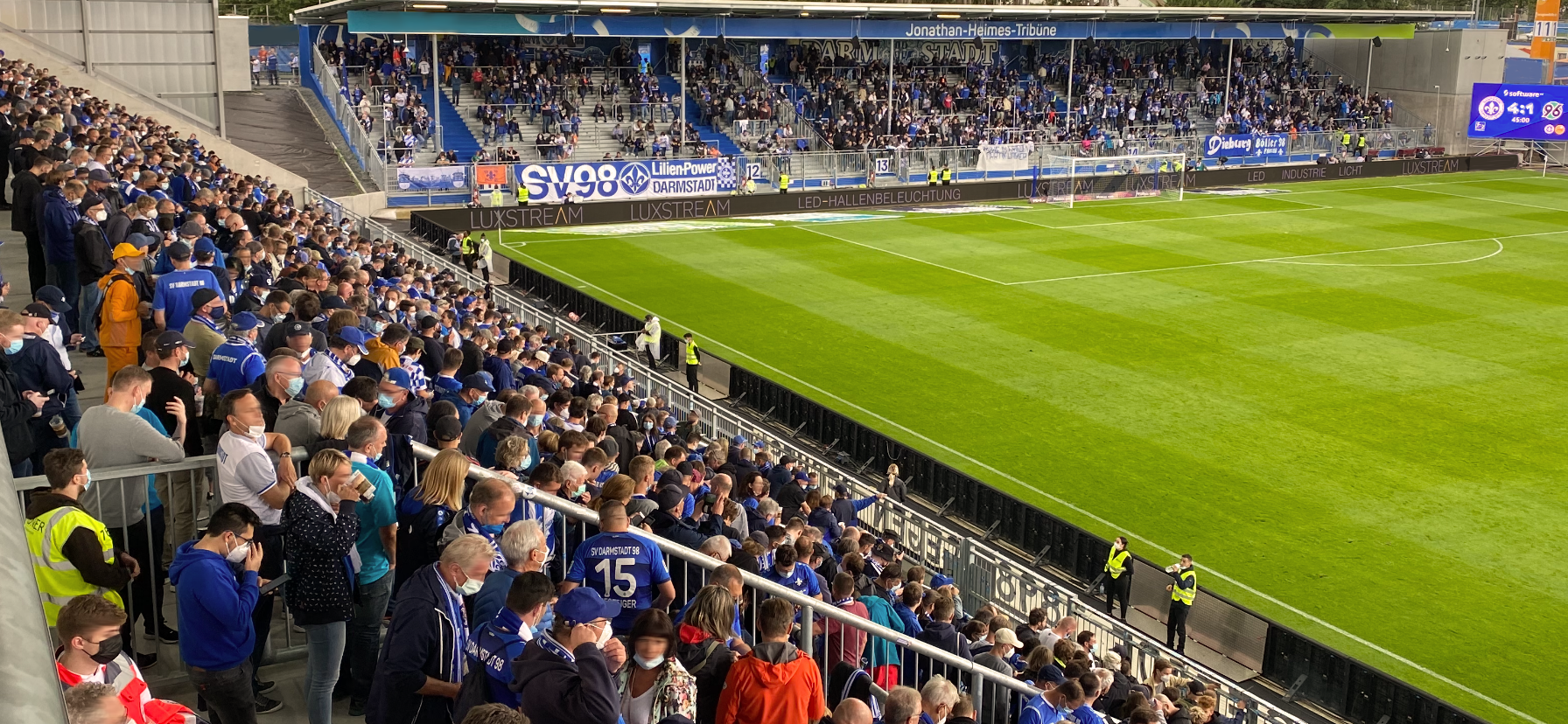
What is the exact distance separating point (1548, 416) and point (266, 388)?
906 inches

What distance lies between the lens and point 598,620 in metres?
5.61

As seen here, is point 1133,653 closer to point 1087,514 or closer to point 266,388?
point 1087,514

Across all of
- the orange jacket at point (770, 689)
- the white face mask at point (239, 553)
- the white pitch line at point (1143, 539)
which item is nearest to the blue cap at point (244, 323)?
the white face mask at point (239, 553)

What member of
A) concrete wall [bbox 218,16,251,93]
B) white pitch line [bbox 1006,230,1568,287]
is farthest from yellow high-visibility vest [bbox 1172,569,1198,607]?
concrete wall [bbox 218,16,251,93]

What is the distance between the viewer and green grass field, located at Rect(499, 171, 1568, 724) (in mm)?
17219

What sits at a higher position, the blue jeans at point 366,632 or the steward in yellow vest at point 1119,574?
the blue jeans at point 366,632

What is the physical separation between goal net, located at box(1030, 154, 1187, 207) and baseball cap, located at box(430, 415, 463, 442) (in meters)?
45.3

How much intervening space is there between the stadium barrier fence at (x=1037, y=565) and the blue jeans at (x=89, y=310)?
8.92 meters

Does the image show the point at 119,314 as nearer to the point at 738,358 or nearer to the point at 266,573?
the point at 266,573

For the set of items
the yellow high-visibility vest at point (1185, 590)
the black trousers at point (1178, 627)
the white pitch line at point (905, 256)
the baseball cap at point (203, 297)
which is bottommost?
the black trousers at point (1178, 627)

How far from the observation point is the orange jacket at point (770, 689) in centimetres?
620

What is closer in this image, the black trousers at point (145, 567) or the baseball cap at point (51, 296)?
the black trousers at point (145, 567)

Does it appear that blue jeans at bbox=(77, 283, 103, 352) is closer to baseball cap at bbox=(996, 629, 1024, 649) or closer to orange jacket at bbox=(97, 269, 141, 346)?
orange jacket at bbox=(97, 269, 141, 346)

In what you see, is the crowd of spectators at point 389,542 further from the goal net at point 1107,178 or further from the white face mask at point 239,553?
the goal net at point 1107,178
